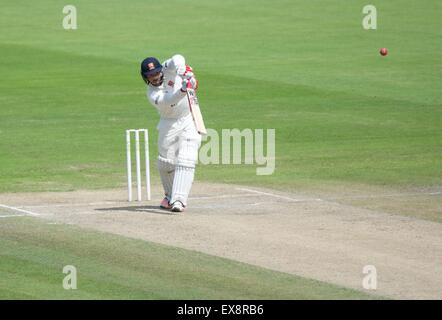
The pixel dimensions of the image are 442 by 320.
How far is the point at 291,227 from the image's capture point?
53.3 feet

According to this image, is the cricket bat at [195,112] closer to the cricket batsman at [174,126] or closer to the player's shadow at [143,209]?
the cricket batsman at [174,126]

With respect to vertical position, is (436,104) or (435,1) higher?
(435,1)

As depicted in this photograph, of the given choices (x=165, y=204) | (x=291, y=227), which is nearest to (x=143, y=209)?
→ (x=165, y=204)

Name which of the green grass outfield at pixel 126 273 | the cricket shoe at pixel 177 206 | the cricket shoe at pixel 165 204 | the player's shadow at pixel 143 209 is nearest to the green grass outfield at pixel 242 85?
the player's shadow at pixel 143 209

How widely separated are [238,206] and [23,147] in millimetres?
7464

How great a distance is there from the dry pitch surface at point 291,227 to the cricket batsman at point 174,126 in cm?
40

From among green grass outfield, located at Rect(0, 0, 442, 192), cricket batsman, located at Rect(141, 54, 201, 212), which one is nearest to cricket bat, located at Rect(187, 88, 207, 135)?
cricket batsman, located at Rect(141, 54, 201, 212)

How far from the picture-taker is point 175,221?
54.8 ft

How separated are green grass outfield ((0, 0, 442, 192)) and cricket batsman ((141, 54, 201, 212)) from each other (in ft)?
9.01
